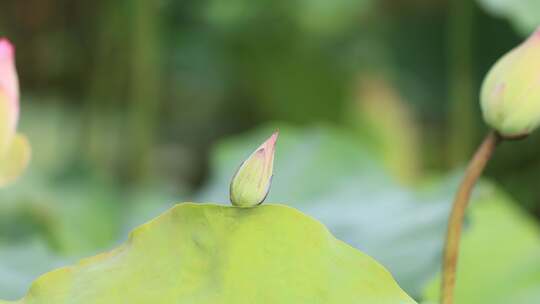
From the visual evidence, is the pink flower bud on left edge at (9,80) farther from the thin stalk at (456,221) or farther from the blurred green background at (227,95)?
the blurred green background at (227,95)

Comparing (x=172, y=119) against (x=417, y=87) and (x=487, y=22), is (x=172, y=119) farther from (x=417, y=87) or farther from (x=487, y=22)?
(x=487, y=22)

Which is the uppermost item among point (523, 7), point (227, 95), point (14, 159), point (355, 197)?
point (14, 159)

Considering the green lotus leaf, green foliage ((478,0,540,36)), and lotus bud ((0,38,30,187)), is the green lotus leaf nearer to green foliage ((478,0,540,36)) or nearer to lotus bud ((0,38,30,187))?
lotus bud ((0,38,30,187))

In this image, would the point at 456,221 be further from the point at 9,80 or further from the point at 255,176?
the point at 9,80

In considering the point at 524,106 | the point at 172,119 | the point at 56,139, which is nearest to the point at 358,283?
the point at 524,106

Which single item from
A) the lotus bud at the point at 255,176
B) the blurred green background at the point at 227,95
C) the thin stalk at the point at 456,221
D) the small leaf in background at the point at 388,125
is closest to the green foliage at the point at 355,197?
the blurred green background at the point at 227,95

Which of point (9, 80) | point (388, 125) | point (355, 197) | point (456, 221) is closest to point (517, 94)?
point (456, 221)
